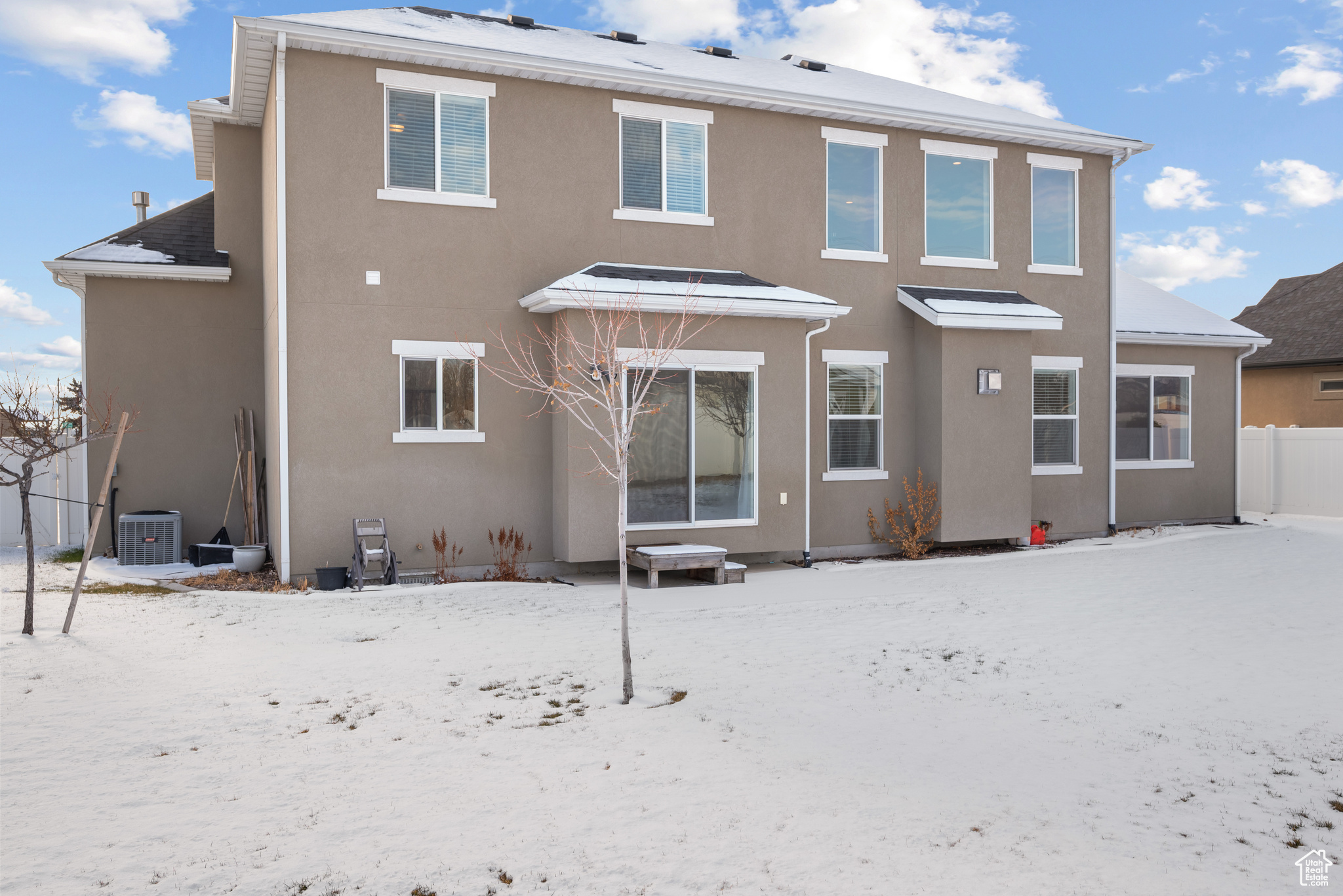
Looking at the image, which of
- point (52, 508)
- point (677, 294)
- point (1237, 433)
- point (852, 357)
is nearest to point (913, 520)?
point (852, 357)

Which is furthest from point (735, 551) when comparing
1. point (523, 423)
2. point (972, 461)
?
point (972, 461)

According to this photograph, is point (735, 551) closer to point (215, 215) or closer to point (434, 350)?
point (434, 350)

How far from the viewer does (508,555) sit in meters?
11.0

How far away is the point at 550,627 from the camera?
810cm

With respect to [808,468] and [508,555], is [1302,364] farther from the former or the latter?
[508,555]

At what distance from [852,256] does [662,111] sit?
11.0ft

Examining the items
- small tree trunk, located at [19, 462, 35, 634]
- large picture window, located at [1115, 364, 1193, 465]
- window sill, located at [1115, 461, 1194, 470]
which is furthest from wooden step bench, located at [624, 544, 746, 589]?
large picture window, located at [1115, 364, 1193, 465]

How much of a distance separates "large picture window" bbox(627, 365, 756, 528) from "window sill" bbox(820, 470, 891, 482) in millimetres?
1633

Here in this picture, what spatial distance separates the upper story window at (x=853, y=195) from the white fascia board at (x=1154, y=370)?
5177mm

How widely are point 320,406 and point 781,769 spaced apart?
24.4 ft

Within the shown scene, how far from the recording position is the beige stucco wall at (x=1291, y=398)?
2202 centimetres

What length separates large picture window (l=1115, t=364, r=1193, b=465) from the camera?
15.3 m

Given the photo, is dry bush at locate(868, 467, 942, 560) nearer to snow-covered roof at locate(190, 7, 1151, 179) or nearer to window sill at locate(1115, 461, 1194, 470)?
window sill at locate(1115, 461, 1194, 470)

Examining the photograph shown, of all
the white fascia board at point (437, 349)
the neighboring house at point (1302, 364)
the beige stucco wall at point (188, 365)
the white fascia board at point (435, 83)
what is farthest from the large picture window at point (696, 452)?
the neighboring house at point (1302, 364)
